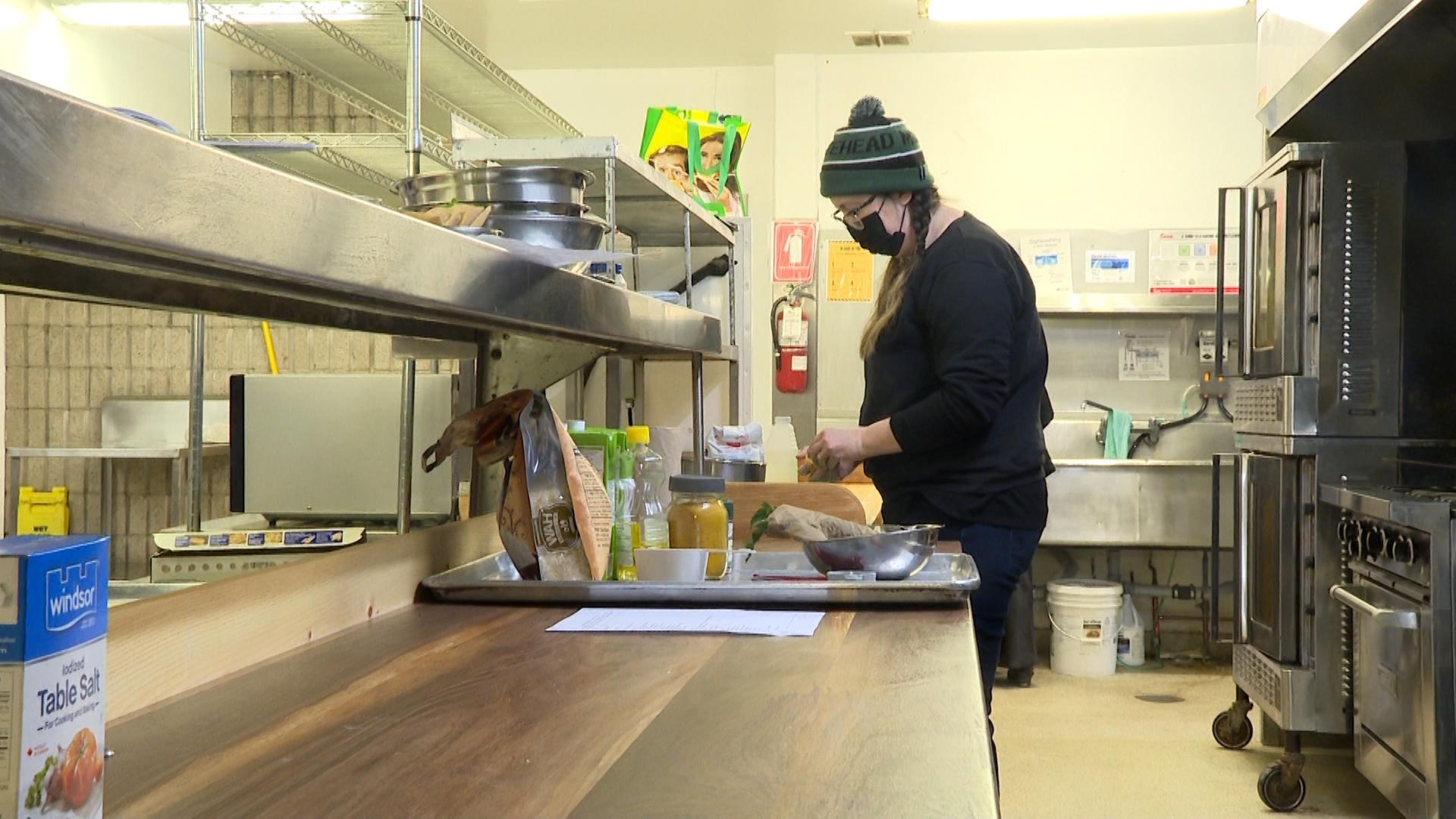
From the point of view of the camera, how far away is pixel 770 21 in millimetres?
5297

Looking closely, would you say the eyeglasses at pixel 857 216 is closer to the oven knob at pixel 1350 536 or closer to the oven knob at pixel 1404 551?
the oven knob at pixel 1404 551

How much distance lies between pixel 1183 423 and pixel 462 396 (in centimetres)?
385

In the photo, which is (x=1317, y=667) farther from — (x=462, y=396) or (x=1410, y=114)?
(x=462, y=396)

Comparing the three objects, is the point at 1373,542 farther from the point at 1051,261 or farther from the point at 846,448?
the point at 1051,261

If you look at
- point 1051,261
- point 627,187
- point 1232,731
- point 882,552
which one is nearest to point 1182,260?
point 1051,261

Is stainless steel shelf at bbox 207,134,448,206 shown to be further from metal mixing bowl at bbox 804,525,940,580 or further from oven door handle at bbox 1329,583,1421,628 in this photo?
oven door handle at bbox 1329,583,1421,628

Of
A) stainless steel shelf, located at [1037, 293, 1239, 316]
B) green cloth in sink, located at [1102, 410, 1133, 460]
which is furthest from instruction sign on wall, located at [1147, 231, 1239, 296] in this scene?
green cloth in sink, located at [1102, 410, 1133, 460]

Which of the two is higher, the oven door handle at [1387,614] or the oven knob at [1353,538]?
the oven knob at [1353,538]

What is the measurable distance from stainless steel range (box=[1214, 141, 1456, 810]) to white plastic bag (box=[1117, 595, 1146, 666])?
1813mm

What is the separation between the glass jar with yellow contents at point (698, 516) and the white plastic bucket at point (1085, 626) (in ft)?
11.5

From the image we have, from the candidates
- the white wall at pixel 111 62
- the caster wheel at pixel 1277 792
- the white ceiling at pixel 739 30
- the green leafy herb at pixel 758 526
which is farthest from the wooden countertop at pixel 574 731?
the white wall at pixel 111 62

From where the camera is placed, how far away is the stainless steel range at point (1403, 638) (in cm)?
265

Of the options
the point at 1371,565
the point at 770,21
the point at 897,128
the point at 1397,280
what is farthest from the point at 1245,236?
the point at 770,21

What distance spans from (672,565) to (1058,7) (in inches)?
144
